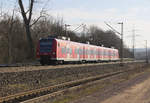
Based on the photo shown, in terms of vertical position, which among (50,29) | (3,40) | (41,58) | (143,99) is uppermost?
(50,29)

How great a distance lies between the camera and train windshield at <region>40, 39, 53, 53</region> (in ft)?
98.7

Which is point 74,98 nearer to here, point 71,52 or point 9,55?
point 71,52

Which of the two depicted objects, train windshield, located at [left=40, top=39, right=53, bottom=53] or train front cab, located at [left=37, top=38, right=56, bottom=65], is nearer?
train front cab, located at [left=37, top=38, right=56, bottom=65]

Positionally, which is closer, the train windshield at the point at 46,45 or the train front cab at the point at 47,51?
the train front cab at the point at 47,51

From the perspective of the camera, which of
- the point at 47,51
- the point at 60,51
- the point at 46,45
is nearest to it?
the point at 47,51

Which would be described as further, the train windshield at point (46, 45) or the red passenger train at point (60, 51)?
the train windshield at point (46, 45)

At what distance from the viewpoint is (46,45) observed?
99.9 feet

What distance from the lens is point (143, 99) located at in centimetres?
1201

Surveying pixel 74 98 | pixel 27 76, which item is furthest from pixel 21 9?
pixel 74 98

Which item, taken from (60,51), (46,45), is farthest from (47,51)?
(60,51)

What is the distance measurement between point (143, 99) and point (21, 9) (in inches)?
1274

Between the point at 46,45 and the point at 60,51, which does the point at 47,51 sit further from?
the point at 60,51

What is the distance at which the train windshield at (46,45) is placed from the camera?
3008cm

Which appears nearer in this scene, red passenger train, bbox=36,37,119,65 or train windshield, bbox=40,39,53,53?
red passenger train, bbox=36,37,119,65
